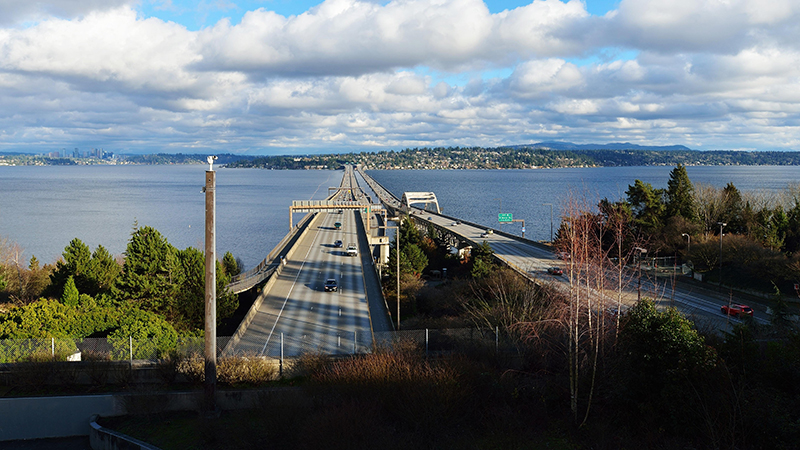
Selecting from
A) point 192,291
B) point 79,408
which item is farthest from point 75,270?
point 79,408

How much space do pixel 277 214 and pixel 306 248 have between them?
61.9 metres

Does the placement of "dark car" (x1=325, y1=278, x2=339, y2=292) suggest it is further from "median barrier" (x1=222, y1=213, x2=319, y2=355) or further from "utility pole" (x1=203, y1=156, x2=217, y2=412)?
"utility pole" (x1=203, y1=156, x2=217, y2=412)

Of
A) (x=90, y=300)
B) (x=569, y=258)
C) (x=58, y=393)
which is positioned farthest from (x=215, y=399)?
(x=90, y=300)

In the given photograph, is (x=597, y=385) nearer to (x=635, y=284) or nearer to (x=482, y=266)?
(x=635, y=284)

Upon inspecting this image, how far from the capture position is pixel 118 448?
14562 millimetres

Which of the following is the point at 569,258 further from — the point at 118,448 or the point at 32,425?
the point at 32,425

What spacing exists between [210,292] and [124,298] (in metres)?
16.6

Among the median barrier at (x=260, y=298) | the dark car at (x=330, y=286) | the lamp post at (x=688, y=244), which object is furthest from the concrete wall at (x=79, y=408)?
the lamp post at (x=688, y=244)

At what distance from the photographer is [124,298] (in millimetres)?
28609

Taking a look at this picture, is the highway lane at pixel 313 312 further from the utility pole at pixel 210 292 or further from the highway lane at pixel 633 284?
the highway lane at pixel 633 284

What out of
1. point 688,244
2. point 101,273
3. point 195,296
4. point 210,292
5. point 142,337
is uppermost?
point 210,292

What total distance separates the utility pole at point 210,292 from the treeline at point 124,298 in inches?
152

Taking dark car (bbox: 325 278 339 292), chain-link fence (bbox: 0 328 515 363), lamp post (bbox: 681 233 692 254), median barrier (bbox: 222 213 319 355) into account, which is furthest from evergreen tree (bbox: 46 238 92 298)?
lamp post (bbox: 681 233 692 254)

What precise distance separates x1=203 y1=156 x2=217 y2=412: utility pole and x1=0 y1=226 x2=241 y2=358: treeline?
3864 millimetres
